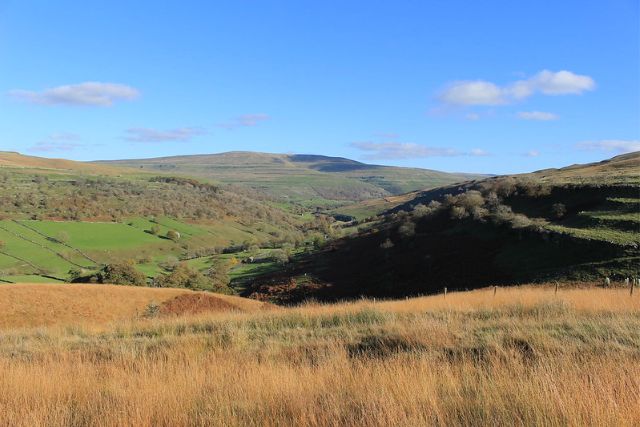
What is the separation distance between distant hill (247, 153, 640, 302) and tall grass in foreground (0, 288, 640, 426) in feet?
65.5

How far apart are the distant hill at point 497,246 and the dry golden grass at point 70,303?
59.8 feet

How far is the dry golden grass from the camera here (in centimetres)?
2478

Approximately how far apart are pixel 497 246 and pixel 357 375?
36.0 metres

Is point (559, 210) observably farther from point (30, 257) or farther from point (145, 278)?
point (30, 257)

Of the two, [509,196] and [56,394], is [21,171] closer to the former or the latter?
[509,196]

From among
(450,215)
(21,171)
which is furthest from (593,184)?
(21,171)

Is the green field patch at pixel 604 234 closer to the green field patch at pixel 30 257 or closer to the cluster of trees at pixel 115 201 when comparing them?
the green field patch at pixel 30 257

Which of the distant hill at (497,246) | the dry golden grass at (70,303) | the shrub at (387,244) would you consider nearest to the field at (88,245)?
the distant hill at (497,246)

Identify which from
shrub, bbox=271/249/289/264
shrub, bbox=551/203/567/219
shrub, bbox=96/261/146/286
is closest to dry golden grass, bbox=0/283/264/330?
shrub, bbox=96/261/146/286

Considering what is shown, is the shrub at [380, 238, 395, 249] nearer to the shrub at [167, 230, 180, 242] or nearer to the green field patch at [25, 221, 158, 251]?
the green field patch at [25, 221, 158, 251]

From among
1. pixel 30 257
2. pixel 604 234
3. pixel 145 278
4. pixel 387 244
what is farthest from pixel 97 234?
pixel 604 234

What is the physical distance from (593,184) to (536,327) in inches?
1539

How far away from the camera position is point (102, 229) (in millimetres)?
109125

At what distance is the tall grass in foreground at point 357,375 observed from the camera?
4.43m
